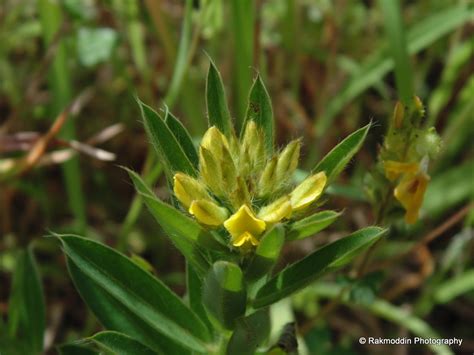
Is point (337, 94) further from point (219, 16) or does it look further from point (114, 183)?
point (114, 183)

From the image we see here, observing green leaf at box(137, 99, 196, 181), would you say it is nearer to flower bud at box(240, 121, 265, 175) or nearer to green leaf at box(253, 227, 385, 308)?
flower bud at box(240, 121, 265, 175)

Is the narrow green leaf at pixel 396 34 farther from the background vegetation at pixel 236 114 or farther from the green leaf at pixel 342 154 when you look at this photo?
the green leaf at pixel 342 154

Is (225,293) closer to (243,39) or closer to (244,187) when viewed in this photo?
(244,187)

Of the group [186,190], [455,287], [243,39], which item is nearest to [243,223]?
[186,190]

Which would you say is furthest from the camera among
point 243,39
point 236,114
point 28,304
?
point 236,114

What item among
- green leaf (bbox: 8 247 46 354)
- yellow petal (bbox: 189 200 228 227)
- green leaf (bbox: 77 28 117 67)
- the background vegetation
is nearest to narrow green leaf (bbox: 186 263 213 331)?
yellow petal (bbox: 189 200 228 227)

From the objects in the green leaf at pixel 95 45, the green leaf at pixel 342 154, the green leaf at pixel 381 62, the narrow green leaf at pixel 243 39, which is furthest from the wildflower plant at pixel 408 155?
the green leaf at pixel 95 45
